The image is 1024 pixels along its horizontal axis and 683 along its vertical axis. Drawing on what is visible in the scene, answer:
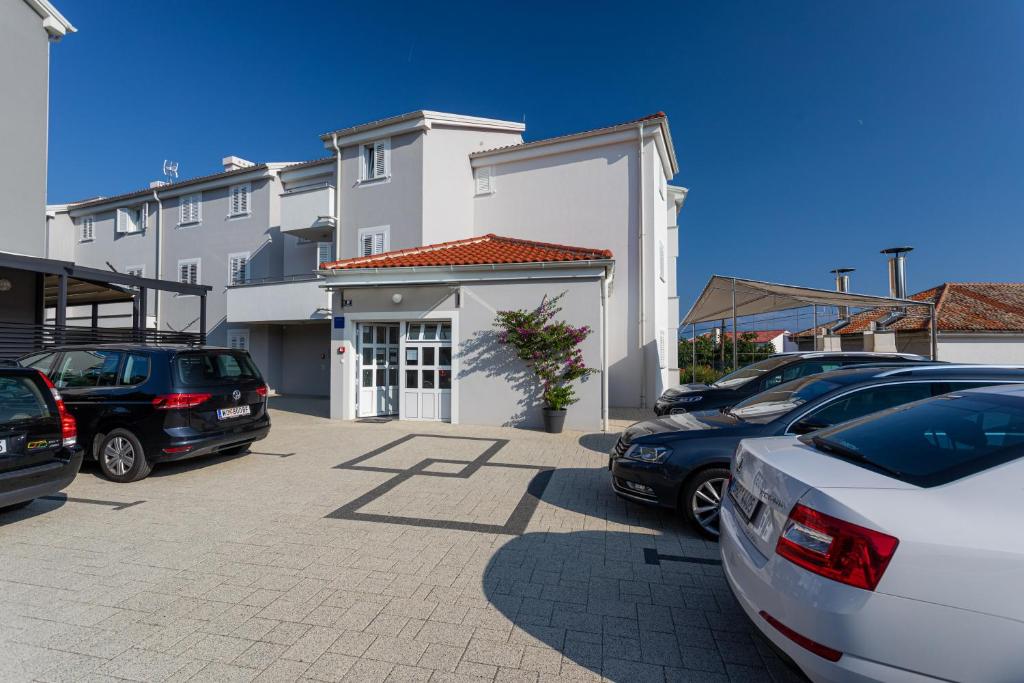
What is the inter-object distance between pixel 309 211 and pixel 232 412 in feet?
39.6

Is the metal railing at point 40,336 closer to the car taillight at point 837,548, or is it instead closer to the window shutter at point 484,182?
the window shutter at point 484,182

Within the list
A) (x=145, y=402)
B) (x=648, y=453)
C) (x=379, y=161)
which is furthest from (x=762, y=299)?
(x=145, y=402)

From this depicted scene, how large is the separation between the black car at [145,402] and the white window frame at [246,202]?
558 inches

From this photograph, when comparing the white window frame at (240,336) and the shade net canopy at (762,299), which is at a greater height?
the shade net canopy at (762,299)

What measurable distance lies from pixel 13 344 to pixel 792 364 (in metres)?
14.7

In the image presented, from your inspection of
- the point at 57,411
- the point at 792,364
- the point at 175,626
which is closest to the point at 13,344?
the point at 57,411

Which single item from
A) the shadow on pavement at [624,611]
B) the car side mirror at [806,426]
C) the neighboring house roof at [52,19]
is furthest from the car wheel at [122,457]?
the neighboring house roof at [52,19]

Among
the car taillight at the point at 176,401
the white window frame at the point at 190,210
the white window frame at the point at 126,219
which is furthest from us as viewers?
the white window frame at the point at 126,219

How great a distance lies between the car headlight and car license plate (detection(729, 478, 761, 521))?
4.72 feet

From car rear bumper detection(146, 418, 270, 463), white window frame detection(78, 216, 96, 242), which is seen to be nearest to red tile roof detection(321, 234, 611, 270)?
car rear bumper detection(146, 418, 270, 463)

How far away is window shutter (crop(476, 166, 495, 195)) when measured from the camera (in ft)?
52.0

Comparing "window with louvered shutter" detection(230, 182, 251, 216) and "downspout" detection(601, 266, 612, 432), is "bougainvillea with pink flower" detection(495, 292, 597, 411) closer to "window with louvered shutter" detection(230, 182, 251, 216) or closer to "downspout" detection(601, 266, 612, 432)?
"downspout" detection(601, 266, 612, 432)

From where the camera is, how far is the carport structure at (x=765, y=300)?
12164mm

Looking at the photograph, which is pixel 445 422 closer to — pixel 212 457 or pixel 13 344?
pixel 212 457
